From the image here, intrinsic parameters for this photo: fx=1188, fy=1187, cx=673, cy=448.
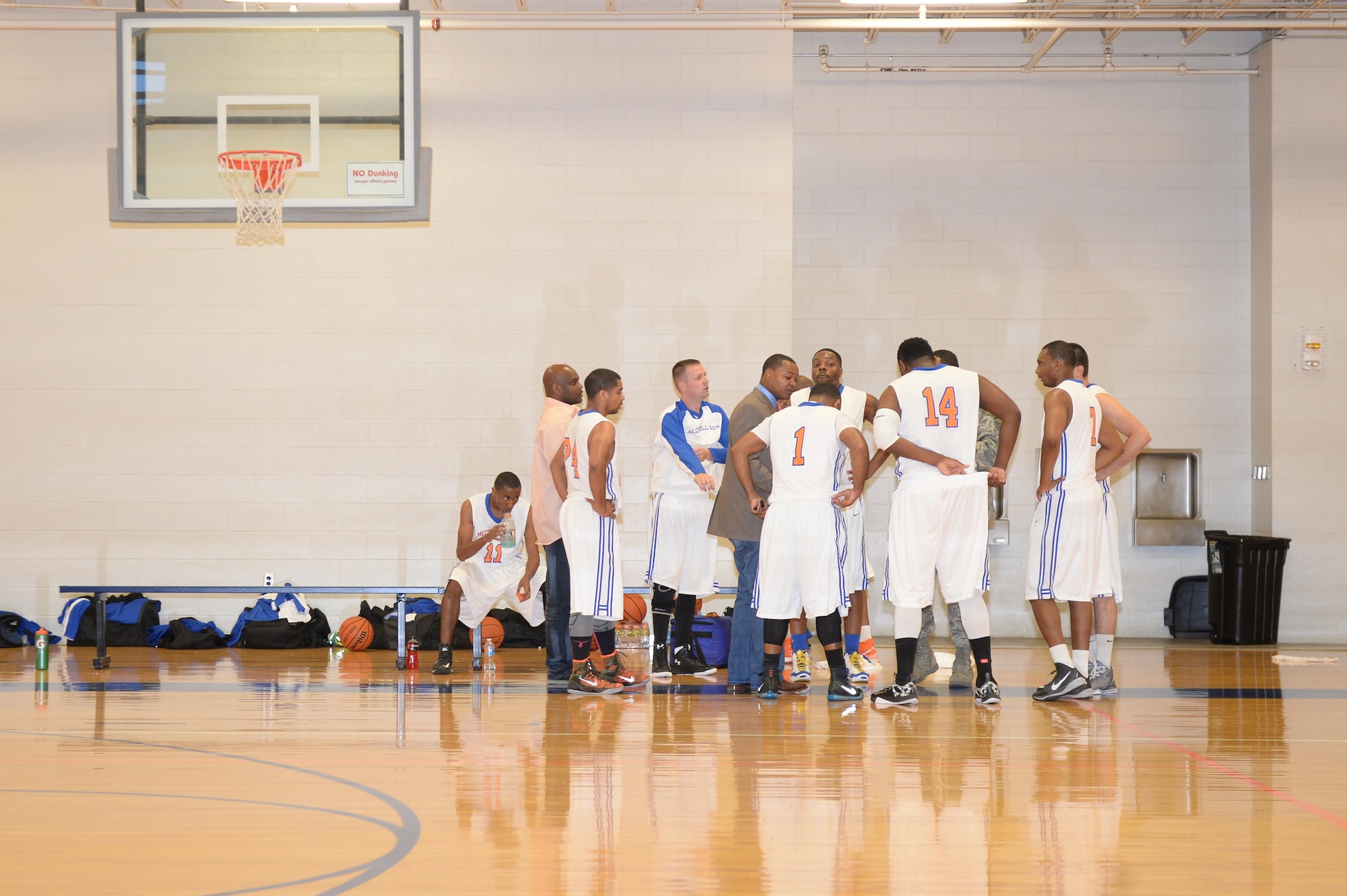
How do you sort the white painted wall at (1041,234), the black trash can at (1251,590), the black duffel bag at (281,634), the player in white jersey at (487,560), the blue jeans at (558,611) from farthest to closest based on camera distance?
the white painted wall at (1041,234), the black trash can at (1251,590), the black duffel bag at (281,634), the player in white jersey at (487,560), the blue jeans at (558,611)

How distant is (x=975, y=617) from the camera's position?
→ 618 cm

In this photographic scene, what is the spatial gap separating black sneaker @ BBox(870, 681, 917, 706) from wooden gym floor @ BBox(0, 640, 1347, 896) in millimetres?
151

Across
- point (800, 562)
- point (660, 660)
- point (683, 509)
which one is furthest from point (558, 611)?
point (800, 562)

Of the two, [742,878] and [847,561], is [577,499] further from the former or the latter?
[742,878]

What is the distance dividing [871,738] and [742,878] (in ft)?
6.87

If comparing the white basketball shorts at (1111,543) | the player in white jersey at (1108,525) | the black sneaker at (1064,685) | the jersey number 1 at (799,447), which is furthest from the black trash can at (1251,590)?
the jersey number 1 at (799,447)

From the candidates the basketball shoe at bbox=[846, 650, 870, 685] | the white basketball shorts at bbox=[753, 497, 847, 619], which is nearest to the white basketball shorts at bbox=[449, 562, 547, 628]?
the basketball shoe at bbox=[846, 650, 870, 685]

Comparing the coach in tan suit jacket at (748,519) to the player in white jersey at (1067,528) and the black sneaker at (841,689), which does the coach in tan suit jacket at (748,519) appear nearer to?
the black sneaker at (841,689)

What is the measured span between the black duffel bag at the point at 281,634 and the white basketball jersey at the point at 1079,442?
19.5 ft

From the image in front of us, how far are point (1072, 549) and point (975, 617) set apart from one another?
27.9 inches

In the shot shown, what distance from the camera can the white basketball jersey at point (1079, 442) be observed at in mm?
6445

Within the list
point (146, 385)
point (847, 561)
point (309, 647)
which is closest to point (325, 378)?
point (146, 385)

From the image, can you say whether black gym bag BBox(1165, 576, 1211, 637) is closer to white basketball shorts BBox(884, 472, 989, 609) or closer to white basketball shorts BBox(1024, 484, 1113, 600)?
white basketball shorts BBox(1024, 484, 1113, 600)

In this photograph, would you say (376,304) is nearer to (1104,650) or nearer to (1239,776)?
(1104,650)
